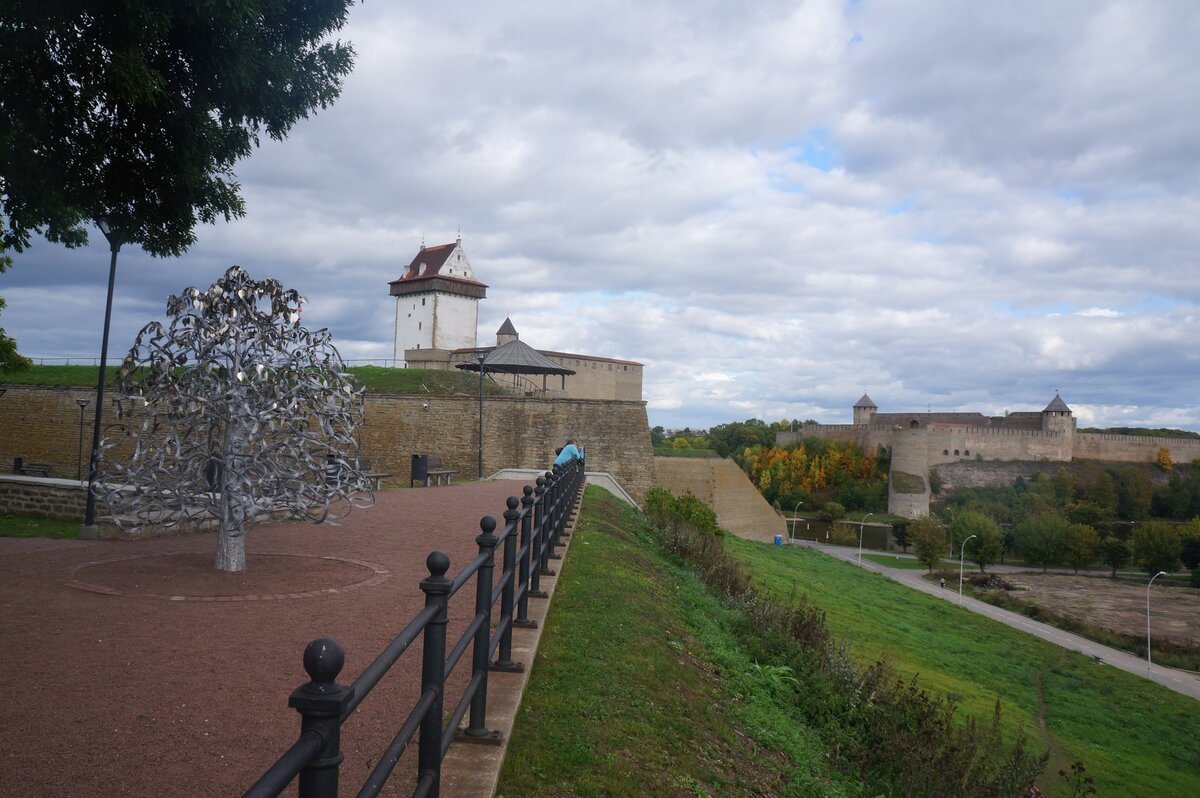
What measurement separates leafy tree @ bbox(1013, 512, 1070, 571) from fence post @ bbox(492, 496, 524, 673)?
60.6 meters

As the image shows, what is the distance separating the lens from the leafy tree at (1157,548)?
54594 millimetres

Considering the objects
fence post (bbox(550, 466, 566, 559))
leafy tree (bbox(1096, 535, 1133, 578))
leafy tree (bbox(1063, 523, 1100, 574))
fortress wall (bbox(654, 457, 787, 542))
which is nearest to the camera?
fence post (bbox(550, 466, 566, 559))

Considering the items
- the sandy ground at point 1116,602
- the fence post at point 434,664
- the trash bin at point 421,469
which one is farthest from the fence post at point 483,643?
the sandy ground at point 1116,602

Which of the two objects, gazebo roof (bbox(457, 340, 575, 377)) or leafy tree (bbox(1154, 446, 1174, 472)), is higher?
gazebo roof (bbox(457, 340, 575, 377))

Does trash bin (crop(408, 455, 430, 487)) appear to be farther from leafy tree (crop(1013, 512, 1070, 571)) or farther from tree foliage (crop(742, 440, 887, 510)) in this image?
tree foliage (crop(742, 440, 887, 510))

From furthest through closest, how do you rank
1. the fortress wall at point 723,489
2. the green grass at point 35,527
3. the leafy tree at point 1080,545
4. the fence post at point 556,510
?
the leafy tree at point 1080,545 < the fortress wall at point 723,489 < the green grass at point 35,527 < the fence post at point 556,510

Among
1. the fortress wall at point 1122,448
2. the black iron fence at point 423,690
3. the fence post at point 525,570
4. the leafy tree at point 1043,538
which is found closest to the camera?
the black iron fence at point 423,690

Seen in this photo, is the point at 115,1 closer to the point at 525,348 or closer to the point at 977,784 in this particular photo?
the point at 977,784

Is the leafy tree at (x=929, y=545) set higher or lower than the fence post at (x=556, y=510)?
lower

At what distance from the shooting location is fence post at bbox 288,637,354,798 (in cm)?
149

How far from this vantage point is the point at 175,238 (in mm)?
8375

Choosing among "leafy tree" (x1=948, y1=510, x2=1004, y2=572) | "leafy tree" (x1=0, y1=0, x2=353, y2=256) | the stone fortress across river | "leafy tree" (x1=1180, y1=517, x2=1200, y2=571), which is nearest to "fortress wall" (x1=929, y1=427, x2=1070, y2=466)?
the stone fortress across river

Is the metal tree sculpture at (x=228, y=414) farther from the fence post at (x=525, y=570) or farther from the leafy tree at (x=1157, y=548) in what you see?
the leafy tree at (x=1157, y=548)

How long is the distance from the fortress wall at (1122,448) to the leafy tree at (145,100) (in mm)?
83505
